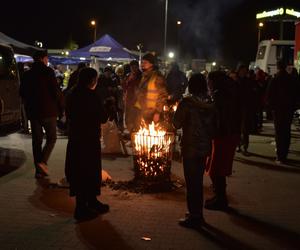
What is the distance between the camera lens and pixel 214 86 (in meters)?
6.56

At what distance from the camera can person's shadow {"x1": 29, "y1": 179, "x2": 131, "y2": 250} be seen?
17.5ft

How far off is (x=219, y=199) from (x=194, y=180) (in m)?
0.92

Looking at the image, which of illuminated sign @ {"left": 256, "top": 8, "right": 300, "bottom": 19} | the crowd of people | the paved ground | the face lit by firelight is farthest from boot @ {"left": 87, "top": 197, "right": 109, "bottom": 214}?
illuminated sign @ {"left": 256, "top": 8, "right": 300, "bottom": 19}

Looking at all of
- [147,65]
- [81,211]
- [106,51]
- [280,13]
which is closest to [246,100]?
[147,65]

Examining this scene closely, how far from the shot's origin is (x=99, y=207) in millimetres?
6398

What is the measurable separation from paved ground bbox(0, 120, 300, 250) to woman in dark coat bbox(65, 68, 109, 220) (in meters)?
0.36

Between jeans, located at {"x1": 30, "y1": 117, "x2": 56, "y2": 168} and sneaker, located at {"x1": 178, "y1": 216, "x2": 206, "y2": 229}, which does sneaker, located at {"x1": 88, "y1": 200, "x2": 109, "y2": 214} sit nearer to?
sneaker, located at {"x1": 178, "y1": 216, "x2": 206, "y2": 229}

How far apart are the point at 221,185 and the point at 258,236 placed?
1.20 meters

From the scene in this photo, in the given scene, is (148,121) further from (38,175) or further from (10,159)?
(10,159)

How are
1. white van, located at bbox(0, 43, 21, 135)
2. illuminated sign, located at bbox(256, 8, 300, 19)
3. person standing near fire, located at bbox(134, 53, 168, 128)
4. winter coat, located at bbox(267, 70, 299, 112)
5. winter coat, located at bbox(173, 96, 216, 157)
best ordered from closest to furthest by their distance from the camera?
1. winter coat, located at bbox(173, 96, 216, 157)
2. person standing near fire, located at bbox(134, 53, 168, 128)
3. winter coat, located at bbox(267, 70, 299, 112)
4. white van, located at bbox(0, 43, 21, 135)
5. illuminated sign, located at bbox(256, 8, 300, 19)

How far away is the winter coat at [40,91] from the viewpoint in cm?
819

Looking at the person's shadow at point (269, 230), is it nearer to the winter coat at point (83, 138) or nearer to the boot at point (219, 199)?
the boot at point (219, 199)

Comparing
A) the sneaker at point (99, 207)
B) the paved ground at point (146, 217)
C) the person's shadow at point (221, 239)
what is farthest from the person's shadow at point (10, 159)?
the person's shadow at point (221, 239)

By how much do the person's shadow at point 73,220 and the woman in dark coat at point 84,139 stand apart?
25 cm
